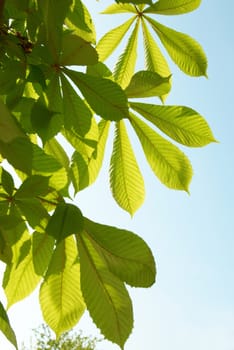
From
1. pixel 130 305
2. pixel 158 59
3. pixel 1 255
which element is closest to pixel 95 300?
pixel 130 305

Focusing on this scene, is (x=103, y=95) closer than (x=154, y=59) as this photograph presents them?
Yes

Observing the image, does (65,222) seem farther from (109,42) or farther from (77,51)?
(109,42)

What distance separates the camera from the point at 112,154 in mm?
1161

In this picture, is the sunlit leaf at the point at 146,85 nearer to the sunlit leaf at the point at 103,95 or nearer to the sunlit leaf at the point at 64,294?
the sunlit leaf at the point at 103,95

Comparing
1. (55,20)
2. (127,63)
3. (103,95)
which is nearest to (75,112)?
(103,95)

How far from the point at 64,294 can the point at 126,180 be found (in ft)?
0.97

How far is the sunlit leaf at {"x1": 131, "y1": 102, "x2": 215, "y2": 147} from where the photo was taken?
1.09 meters

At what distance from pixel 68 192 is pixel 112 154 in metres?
0.27

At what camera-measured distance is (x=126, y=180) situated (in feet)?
3.68

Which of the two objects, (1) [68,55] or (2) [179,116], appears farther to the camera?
(2) [179,116]

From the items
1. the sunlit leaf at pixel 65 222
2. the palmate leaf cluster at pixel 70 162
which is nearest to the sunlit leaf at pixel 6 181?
the palmate leaf cluster at pixel 70 162

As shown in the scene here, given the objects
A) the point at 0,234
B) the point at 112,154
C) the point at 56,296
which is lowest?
the point at 56,296

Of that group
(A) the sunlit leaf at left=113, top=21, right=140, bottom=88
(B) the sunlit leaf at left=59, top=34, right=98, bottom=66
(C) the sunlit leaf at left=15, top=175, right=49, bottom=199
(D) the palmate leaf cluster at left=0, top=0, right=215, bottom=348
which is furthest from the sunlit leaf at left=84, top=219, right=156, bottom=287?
(A) the sunlit leaf at left=113, top=21, right=140, bottom=88

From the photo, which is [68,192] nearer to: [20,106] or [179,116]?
[20,106]
